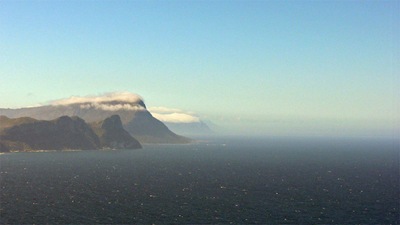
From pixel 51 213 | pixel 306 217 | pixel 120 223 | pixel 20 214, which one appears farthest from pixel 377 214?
pixel 20 214

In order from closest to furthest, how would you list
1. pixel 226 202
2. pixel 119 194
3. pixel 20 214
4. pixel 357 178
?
pixel 20 214, pixel 226 202, pixel 119 194, pixel 357 178

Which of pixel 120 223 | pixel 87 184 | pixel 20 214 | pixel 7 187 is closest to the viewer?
pixel 120 223

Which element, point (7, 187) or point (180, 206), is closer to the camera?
point (180, 206)

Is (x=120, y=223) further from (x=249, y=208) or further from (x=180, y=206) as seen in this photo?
(x=249, y=208)

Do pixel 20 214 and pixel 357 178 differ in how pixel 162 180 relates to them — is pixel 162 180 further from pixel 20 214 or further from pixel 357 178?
pixel 357 178

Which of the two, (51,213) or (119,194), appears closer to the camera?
(51,213)

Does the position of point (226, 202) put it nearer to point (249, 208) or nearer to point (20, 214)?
point (249, 208)

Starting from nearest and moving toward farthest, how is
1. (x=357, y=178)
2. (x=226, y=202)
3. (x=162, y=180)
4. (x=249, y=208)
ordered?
(x=249, y=208) < (x=226, y=202) < (x=162, y=180) < (x=357, y=178)

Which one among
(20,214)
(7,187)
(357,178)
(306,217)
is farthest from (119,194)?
(357,178)

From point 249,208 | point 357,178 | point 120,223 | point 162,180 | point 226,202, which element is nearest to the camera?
point 120,223
